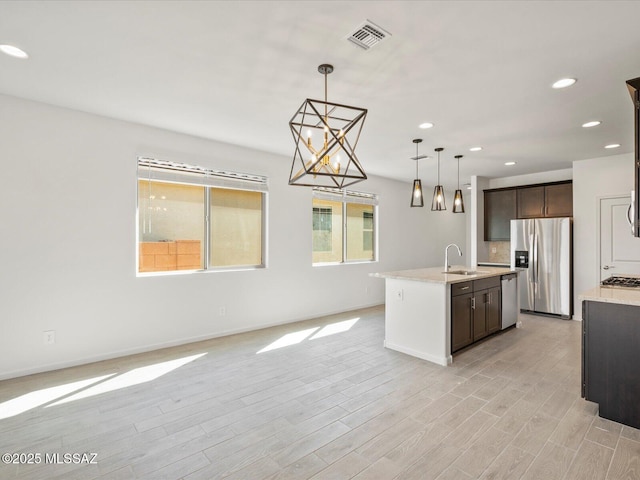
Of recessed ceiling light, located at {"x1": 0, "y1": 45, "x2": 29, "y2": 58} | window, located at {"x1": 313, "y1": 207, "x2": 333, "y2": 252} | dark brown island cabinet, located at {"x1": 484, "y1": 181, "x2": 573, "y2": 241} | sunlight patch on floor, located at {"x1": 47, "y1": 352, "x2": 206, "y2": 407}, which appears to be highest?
recessed ceiling light, located at {"x1": 0, "y1": 45, "x2": 29, "y2": 58}

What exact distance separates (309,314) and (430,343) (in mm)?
2324

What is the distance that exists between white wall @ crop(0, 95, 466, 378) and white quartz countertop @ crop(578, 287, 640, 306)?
12.3 feet

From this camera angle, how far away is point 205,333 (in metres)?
4.39

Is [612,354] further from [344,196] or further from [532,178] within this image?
[532,178]

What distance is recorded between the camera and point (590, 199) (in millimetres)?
5336

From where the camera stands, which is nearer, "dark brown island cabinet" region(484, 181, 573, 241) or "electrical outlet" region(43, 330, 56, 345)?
"electrical outlet" region(43, 330, 56, 345)

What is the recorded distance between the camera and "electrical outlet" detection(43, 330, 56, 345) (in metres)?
3.31

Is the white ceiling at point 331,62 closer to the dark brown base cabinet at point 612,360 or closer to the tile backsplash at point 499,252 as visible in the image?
the dark brown base cabinet at point 612,360

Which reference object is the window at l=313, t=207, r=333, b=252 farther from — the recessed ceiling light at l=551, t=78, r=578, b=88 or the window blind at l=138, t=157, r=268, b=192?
the recessed ceiling light at l=551, t=78, r=578, b=88

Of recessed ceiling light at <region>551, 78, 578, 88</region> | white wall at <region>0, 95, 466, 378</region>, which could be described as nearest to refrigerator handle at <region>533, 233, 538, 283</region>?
recessed ceiling light at <region>551, 78, 578, 88</region>

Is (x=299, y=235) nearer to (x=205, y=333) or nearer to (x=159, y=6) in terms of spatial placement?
(x=205, y=333)

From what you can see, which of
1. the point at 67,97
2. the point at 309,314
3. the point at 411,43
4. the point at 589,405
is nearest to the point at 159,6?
the point at 411,43

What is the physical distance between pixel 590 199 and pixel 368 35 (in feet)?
17.2

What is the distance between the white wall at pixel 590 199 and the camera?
5.09m
